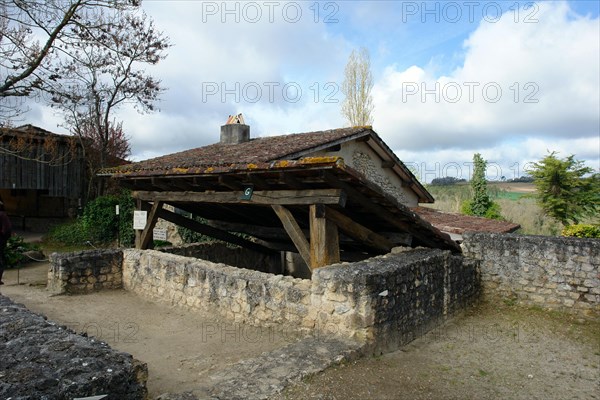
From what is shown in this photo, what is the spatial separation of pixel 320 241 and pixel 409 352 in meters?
1.76

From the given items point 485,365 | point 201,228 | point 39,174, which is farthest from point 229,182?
point 39,174

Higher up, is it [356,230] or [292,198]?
[292,198]

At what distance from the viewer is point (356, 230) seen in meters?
5.80

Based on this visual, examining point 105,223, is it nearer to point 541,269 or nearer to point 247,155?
point 247,155

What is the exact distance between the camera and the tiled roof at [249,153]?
6754mm

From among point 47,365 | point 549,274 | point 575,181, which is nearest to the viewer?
point 47,365

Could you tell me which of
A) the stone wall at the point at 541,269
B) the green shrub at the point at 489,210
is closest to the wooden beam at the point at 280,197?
the stone wall at the point at 541,269

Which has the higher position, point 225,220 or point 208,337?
point 225,220

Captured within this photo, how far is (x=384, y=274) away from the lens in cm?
470

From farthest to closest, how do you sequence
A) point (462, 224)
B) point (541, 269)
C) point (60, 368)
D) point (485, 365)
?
1. point (462, 224)
2. point (541, 269)
3. point (485, 365)
4. point (60, 368)

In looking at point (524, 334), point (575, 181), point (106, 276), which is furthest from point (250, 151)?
point (575, 181)

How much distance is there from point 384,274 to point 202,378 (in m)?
2.33

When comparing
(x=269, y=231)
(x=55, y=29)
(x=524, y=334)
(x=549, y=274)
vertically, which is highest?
(x=55, y=29)

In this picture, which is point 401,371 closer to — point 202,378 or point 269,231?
point 202,378
